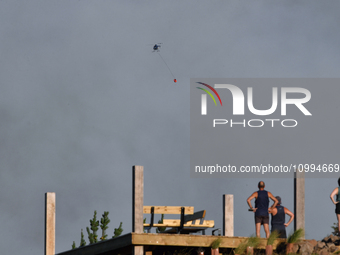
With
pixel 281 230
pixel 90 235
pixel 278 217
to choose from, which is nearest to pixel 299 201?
pixel 278 217

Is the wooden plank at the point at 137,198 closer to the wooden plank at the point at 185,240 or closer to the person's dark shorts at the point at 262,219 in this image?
the wooden plank at the point at 185,240

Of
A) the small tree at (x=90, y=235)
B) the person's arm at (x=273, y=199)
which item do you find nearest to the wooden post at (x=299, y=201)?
the person's arm at (x=273, y=199)

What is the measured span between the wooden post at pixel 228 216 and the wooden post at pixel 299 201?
1.87 meters

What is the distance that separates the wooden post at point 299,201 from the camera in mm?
18734

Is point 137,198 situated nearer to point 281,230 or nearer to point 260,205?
point 260,205

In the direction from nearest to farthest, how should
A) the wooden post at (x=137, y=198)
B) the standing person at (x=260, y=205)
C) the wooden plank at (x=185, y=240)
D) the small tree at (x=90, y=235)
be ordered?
the wooden post at (x=137, y=198)
the wooden plank at (x=185, y=240)
the standing person at (x=260, y=205)
the small tree at (x=90, y=235)

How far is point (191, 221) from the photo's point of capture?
2116 centimetres

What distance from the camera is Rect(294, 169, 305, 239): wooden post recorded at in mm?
18734

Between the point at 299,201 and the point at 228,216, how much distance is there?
6.59ft

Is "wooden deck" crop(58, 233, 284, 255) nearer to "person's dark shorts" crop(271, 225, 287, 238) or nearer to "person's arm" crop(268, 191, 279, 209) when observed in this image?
"person's dark shorts" crop(271, 225, 287, 238)

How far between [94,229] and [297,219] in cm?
1820

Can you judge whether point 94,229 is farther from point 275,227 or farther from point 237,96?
point 275,227

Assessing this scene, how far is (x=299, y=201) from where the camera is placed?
18.9 metres

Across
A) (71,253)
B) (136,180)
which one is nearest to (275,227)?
(136,180)
